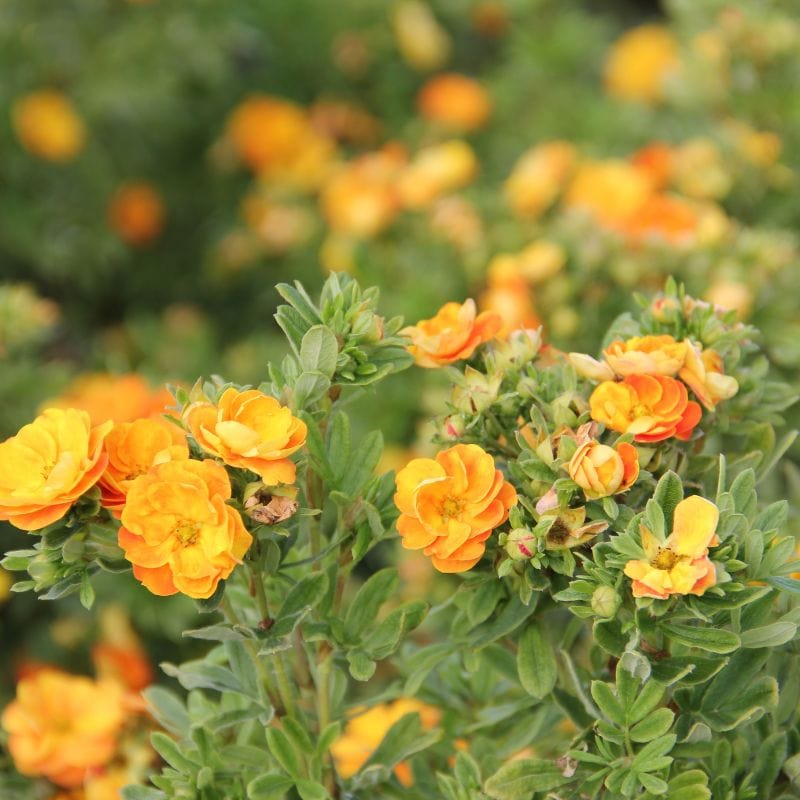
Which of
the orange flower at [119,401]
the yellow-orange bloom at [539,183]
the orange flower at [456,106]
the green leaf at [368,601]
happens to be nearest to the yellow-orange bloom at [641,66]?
the orange flower at [456,106]

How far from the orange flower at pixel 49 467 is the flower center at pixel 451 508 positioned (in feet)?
0.75

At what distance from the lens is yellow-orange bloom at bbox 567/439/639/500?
0.72 meters

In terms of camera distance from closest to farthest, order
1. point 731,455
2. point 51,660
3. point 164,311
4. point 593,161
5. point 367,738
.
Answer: point 731,455 → point 367,738 → point 51,660 → point 593,161 → point 164,311

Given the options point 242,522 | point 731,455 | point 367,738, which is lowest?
point 367,738

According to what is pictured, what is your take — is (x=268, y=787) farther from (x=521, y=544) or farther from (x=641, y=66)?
(x=641, y=66)

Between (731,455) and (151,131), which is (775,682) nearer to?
(731,455)

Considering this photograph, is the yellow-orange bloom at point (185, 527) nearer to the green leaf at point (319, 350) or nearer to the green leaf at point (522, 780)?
the green leaf at point (319, 350)

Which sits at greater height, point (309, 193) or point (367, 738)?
point (309, 193)

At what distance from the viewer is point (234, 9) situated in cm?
239

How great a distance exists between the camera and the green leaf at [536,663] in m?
0.79

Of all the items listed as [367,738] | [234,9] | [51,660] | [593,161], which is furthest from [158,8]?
[367,738]

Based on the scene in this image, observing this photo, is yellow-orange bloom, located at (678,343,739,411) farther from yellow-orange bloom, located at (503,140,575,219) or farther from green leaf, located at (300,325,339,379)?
yellow-orange bloom, located at (503,140,575,219)

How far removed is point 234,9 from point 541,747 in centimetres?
191

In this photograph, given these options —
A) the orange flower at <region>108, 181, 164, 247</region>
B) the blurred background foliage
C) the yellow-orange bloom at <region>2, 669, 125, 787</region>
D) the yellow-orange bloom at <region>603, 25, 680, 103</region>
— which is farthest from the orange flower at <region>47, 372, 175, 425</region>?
the yellow-orange bloom at <region>603, 25, 680, 103</region>
